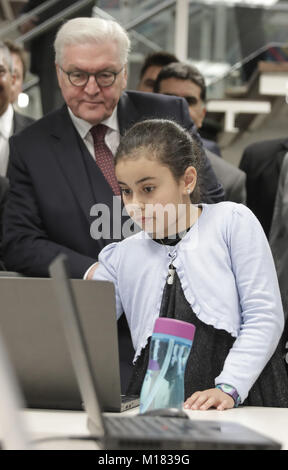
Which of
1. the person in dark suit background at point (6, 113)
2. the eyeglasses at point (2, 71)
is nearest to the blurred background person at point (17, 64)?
the person in dark suit background at point (6, 113)

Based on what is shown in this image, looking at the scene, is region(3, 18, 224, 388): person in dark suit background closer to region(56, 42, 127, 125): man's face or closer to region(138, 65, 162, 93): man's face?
region(56, 42, 127, 125): man's face

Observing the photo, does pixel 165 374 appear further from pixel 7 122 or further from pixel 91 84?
pixel 7 122

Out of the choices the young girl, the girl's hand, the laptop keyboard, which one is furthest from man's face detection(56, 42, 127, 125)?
the laptop keyboard

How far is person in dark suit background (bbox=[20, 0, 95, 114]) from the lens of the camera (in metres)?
5.31

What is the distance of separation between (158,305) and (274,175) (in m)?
1.62

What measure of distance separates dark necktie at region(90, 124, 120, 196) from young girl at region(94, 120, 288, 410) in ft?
1.79

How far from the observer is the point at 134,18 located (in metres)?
6.75

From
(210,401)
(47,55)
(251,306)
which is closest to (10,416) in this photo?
(210,401)

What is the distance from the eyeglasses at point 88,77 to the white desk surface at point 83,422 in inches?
52.3

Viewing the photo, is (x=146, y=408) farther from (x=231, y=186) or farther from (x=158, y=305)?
(x=231, y=186)

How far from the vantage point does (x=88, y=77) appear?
105 inches

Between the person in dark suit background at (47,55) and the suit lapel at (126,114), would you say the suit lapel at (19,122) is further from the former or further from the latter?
the person in dark suit background at (47,55)

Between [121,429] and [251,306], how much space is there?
75cm

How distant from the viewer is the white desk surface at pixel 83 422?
49.5 inches
